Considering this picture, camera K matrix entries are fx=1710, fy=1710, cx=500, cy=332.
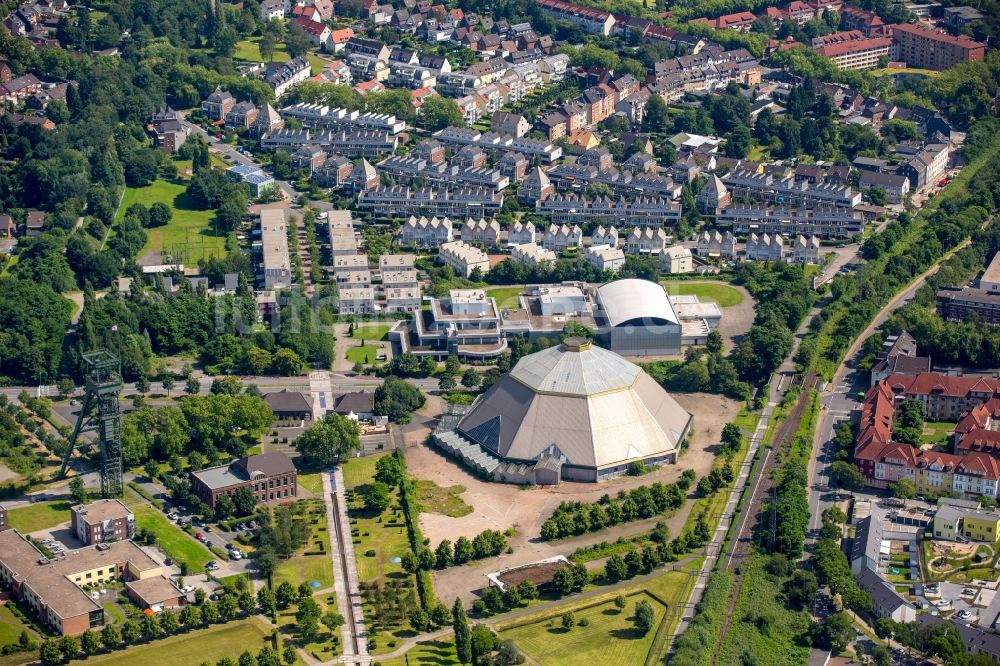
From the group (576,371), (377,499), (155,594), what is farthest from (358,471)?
(155,594)

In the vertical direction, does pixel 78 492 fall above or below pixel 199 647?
above

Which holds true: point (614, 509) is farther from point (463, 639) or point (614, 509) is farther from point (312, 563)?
point (312, 563)

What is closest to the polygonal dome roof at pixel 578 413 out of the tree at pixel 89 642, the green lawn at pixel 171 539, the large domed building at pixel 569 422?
the large domed building at pixel 569 422

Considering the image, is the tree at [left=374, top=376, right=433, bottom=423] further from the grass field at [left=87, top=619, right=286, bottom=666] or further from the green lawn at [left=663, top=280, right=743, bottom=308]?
the green lawn at [left=663, top=280, right=743, bottom=308]

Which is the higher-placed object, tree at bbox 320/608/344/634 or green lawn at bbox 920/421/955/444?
green lawn at bbox 920/421/955/444

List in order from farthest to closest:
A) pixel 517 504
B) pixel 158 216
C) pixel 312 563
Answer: pixel 158 216 → pixel 517 504 → pixel 312 563

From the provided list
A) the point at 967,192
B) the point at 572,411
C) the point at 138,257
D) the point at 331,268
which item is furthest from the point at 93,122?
the point at 967,192

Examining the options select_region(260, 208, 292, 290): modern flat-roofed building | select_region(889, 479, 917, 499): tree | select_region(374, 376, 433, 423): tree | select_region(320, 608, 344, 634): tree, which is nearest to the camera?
select_region(320, 608, 344, 634): tree

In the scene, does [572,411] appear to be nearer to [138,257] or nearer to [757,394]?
[757,394]

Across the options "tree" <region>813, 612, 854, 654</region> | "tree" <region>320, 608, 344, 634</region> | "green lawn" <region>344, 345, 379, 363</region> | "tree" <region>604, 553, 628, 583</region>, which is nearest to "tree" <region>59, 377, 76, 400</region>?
"green lawn" <region>344, 345, 379, 363</region>
